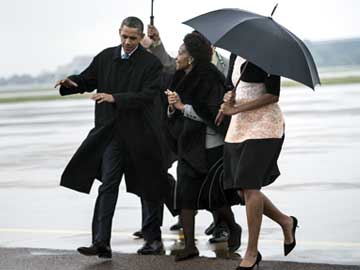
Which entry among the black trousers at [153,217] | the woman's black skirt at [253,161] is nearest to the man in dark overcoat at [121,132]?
the black trousers at [153,217]

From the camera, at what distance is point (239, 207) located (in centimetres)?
1083

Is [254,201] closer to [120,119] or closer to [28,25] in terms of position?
[120,119]

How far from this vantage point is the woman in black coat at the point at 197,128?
838 cm

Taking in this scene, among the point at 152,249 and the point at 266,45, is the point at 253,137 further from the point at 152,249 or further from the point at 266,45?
the point at 152,249

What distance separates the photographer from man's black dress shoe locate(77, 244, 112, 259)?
816 centimetres

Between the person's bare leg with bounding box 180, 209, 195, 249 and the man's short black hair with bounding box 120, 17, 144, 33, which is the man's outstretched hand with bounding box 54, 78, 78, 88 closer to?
the man's short black hair with bounding box 120, 17, 144, 33

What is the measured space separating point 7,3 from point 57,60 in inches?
132

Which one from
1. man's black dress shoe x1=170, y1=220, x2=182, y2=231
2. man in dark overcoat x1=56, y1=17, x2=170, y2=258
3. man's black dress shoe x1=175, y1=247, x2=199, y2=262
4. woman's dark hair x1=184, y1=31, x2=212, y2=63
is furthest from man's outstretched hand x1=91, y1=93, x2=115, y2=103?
man's black dress shoe x1=170, y1=220, x2=182, y2=231

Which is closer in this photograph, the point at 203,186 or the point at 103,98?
the point at 103,98

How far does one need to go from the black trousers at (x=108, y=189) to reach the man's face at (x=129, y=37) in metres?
0.67

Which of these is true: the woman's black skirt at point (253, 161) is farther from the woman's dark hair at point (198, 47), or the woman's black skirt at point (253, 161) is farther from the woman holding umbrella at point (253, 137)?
the woman's dark hair at point (198, 47)

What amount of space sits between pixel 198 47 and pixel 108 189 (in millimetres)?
1167

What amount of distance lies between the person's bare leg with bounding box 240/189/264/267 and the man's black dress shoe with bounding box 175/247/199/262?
24.2 inches

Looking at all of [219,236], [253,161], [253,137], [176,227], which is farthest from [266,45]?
[176,227]
